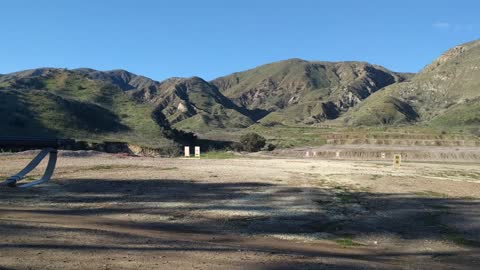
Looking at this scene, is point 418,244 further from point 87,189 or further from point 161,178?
point 161,178

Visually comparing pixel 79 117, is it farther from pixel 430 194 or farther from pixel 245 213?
pixel 245 213

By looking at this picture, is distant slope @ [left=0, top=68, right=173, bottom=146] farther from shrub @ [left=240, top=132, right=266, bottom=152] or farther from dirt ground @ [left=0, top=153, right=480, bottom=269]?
dirt ground @ [left=0, top=153, right=480, bottom=269]

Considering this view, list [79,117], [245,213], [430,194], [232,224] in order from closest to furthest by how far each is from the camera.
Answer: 1. [232,224]
2. [245,213]
3. [430,194]
4. [79,117]

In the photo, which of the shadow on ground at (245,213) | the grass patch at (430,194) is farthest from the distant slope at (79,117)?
the shadow on ground at (245,213)

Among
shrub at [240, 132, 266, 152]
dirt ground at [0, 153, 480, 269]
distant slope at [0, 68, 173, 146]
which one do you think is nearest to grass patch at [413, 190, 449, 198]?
dirt ground at [0, 153, 480, 269]

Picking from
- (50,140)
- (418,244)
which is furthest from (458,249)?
(50,140)

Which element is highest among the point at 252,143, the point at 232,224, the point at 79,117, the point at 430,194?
the point at 79,117

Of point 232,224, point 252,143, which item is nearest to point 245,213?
point 232,224

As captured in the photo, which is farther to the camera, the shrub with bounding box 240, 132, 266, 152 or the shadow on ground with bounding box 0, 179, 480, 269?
the shrub with bounding box 240, 132, 266, 152

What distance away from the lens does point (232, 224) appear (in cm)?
1593

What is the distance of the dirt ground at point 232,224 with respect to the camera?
10.1 meters

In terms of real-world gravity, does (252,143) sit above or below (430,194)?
above

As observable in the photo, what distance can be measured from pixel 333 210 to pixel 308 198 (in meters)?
2.99

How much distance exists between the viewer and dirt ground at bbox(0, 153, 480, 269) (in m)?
10.1
